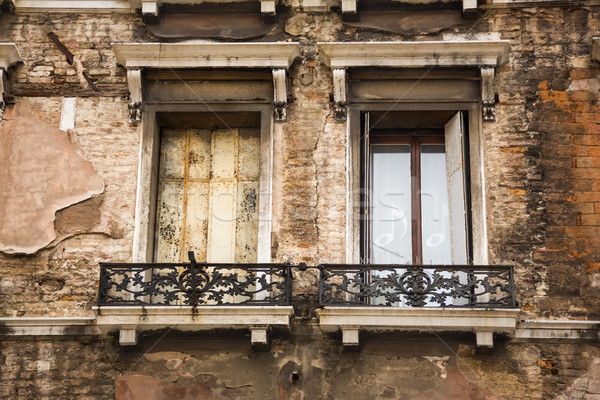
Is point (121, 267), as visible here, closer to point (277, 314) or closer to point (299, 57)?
point (277, 314)

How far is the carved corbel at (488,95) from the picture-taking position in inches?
425

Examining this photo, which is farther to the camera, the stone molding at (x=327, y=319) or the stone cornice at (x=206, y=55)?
the stone cornice at (x=206, y=55)

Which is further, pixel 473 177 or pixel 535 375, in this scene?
pixel 473 177

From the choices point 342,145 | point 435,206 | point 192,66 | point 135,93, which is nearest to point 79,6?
point 135,93

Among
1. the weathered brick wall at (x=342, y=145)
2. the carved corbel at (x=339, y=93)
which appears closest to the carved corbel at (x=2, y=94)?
the weathered brick wall at (x=342, y=145)

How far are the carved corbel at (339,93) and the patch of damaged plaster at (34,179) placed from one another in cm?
265

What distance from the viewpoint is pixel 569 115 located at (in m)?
10.8

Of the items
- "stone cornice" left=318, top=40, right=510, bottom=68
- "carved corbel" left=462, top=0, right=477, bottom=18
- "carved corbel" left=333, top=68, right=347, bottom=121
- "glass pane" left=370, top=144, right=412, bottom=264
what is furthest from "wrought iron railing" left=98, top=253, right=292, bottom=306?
"carved corbel" left=462, top=0, right=477, bottom=18

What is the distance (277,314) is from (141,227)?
72.7 inches

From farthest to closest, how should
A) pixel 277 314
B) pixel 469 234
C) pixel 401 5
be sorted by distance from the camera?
pixel 401 5, pixel 469 234, pixel 277 314

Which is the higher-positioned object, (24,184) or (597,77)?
(597,77)

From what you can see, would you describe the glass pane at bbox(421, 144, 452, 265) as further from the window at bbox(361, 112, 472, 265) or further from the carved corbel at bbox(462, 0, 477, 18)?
the carved corbel at bbox(462, 0, 477, 18)

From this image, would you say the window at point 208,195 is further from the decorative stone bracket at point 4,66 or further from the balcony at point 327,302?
the decorative stone bracket at point 4,66

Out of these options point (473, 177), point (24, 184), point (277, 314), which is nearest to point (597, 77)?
point (473, 177)
